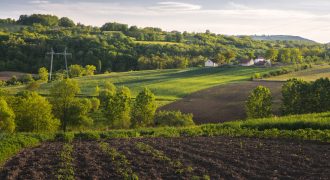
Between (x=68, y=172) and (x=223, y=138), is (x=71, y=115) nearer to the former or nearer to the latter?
(x=223, y=138)

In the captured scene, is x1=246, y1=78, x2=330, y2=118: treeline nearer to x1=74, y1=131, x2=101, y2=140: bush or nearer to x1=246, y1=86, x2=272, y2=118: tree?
x1=246, y1=86, x2=272, y2=118: tree

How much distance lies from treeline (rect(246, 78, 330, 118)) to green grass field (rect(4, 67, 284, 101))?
2024cm

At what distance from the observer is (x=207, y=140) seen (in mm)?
27000

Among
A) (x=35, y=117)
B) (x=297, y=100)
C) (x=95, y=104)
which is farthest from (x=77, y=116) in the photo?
(x=297, y=100)

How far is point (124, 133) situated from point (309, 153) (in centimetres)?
1364

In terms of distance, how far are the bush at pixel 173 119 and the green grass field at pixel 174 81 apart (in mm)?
17150

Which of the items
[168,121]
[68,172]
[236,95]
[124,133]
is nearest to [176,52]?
[236,95]

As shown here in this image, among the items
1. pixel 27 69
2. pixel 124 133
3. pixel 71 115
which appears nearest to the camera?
pixel 124 133

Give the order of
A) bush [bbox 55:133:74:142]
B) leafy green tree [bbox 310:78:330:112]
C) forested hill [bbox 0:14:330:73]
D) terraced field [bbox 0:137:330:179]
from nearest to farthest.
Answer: terraced field [bbox 0:137:330:179] → bush [bbox 55:133:74:142] → leafy green tree [bbox 310:78:330:112] → forested hill [bbox 0:14:330:73]

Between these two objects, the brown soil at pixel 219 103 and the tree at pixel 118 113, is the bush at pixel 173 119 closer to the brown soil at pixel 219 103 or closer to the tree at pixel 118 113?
the brown soil at pixel 219 103

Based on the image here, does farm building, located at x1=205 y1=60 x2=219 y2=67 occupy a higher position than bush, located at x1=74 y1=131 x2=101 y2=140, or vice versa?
farm building, located at x1=205 y1=60 x2=219 y2=67

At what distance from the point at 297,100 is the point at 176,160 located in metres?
32.5

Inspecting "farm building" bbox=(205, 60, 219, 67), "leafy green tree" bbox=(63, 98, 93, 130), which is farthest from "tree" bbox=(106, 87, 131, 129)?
"farm building" bbox=(205, 60, 219, 67)

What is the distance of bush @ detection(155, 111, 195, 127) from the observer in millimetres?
48953
